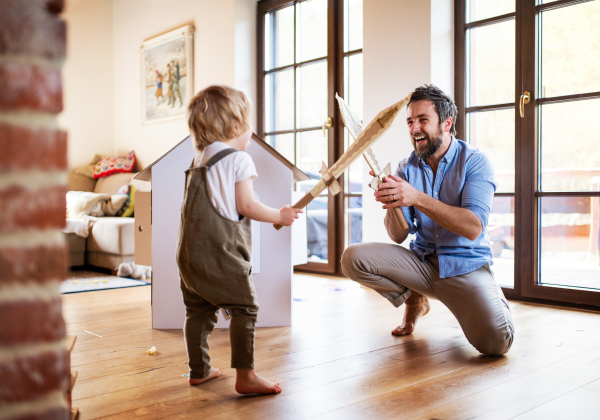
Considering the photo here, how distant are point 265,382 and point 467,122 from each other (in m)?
2.14

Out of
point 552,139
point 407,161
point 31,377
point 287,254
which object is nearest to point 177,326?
point 287,254

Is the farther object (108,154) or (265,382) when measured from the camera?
(108,154)

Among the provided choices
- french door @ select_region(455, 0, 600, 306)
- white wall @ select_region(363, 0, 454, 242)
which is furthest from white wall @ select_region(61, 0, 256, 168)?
french door @ select_region(455, 0, 600, 306)

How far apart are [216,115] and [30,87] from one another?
1.09m

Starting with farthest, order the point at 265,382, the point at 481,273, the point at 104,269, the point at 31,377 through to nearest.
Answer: the point at 104,269
the point at 481,273
the point at 265,382
the point at 31,377

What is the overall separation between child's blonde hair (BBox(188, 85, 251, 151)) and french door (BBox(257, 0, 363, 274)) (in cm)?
212

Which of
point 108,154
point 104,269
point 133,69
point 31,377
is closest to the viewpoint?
point 31,377

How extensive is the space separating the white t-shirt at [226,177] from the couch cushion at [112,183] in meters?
3.56

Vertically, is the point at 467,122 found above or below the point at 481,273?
above

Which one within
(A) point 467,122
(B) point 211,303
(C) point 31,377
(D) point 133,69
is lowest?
(B) point 211,303

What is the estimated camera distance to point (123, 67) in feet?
18.0

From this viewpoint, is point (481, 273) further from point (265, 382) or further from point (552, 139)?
point (552, 139)

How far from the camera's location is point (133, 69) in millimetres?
5316

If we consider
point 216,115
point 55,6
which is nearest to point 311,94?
point 216,115
